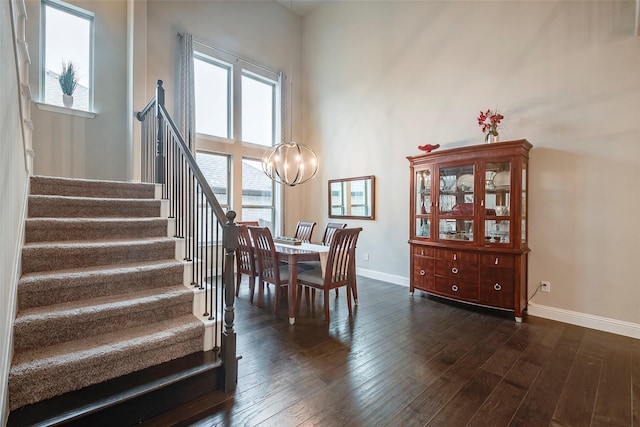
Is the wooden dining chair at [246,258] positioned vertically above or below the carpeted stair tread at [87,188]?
below

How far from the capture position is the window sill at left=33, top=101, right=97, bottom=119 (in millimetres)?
3882

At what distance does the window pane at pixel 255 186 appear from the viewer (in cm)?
586

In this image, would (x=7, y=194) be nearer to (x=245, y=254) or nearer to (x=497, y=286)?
(x=245, y=254)

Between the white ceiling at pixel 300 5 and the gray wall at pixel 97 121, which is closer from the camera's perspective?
the gray wall at pixel 97 121

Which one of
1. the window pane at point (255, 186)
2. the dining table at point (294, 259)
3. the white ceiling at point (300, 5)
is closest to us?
the dining table at point (294, 259)

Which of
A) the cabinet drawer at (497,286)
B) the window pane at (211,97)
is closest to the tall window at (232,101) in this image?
the window pane at (211,97)

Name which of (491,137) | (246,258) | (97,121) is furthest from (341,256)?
(97,121)

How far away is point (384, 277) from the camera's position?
521 cm

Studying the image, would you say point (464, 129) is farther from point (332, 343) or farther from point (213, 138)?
point (213, 138)

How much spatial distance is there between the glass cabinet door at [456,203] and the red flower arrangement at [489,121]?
0.49 meters

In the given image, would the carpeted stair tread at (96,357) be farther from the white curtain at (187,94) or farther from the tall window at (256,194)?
the tall window at (256,194)

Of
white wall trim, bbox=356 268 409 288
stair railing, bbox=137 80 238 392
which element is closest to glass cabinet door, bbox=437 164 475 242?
white wall trim, bbox=356 268 409 288

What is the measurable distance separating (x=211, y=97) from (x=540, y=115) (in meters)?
5.01

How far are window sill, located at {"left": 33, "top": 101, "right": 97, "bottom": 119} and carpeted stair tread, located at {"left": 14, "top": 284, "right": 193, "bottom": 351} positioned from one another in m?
3.25
